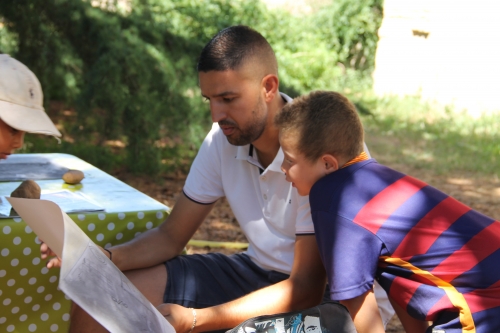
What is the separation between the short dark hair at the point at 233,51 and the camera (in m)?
2.12

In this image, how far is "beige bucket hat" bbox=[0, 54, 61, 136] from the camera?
181cm

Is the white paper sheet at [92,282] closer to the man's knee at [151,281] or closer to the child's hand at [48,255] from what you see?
the child's hand at [48,255]

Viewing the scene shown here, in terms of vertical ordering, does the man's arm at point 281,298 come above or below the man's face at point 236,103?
below

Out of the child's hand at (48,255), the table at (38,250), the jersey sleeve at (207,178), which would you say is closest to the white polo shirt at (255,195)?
the jersey sleeve at (207,178)

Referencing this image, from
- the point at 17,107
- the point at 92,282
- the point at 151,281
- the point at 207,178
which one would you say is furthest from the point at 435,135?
the point at 92,282

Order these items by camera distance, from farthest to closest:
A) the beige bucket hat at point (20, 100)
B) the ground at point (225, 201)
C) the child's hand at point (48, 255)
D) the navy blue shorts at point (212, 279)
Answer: the ground at point (225, 201)
the navy blue shorts at point (212, 279)
the child's hand at point (48, 255)
the beige bucket hat at point (20, 100)

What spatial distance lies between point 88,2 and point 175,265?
333 cm

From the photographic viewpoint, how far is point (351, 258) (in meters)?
1.52

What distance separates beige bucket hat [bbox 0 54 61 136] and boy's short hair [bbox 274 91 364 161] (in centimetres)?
77

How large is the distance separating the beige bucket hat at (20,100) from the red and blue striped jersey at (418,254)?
3.03 ft

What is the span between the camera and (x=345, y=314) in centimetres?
149

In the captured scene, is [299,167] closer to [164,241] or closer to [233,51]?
[233,51]

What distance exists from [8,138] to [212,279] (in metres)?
0.87

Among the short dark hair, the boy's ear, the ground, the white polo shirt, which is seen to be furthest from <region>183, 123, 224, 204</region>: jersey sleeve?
the ground
